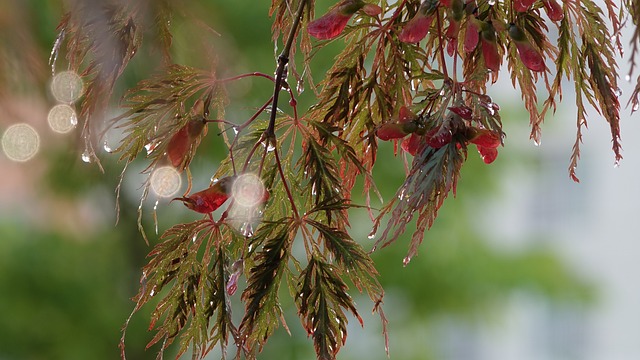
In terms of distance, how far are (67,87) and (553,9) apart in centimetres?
34

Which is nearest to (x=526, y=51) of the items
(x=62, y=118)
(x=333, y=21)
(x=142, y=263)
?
(x=333, y=21)

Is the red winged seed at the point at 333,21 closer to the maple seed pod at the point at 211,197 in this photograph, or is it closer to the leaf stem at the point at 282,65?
the leaf stem at the point at 282,65

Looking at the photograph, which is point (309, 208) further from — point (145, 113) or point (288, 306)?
point (288, 306)

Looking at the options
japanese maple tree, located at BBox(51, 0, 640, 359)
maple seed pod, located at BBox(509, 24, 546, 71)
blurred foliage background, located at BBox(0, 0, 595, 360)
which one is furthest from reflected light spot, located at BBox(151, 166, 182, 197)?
blurred foliage background, located at BBox(0, 0, 595, 360)

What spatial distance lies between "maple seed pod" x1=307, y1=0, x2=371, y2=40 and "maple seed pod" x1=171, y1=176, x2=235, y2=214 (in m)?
0.11

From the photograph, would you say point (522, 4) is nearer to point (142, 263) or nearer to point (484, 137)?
point (484, 137)

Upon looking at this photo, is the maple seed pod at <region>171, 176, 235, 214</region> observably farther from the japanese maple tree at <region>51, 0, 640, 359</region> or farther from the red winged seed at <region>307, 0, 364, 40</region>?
the red winged seed at <region>307, 0, 364, 40</region>

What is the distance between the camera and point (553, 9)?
1.86ft

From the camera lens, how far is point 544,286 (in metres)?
4.60

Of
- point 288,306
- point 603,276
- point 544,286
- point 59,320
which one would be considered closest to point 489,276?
point 544,286

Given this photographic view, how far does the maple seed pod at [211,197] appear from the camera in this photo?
1.82ft

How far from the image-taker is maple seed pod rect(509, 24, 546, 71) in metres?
0.55

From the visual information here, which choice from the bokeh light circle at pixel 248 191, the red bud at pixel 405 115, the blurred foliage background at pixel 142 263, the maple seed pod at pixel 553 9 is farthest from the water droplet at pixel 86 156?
the blurred foliage background at pixel 142 263

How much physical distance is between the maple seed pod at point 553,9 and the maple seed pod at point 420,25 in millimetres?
81
